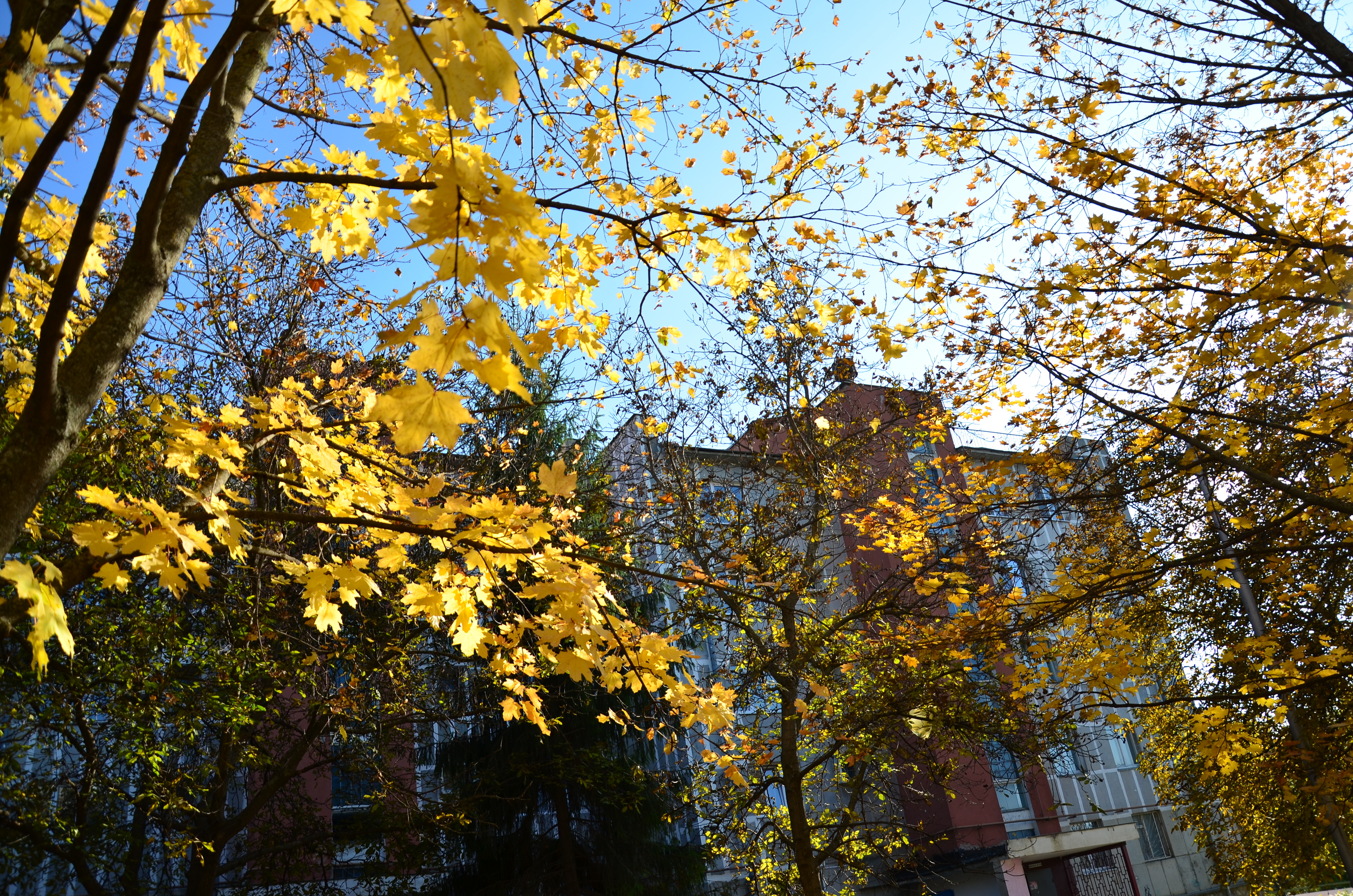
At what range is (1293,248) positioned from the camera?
3.86m

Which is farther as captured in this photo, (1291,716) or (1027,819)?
(1027,819)

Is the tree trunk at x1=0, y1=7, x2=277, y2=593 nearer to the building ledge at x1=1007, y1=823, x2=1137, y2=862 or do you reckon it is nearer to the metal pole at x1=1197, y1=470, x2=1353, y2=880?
the metal pole at x1=1197, y1=470, x2=1353, y2=880

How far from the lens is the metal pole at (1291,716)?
20.1 feet

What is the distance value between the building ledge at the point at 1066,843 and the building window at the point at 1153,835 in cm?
240

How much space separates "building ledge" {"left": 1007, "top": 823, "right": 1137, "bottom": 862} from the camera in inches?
666

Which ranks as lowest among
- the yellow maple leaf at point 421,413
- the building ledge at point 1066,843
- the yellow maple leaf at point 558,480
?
the building ledge at point 1066,843

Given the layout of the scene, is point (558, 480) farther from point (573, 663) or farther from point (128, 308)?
point (128, 308)

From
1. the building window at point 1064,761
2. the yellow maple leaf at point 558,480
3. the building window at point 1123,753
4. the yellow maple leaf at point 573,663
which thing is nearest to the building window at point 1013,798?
the building window at point 1064,761

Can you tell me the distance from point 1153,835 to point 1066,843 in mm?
5666

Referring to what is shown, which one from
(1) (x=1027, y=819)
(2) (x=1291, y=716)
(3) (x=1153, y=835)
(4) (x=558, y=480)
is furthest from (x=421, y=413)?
(3) (x=1153, y=835)

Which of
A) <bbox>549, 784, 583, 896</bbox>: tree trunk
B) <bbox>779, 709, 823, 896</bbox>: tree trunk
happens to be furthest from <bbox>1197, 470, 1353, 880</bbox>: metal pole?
<bbox>549, 784, 583, 896</bbox>: tree trunk

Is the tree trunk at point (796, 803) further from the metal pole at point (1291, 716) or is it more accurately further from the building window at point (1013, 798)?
the building window at point (1013, 798)

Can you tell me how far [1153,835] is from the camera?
21.5 meters

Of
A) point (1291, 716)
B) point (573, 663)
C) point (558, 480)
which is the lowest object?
point (1291, 716)
